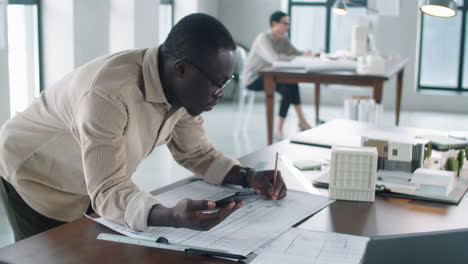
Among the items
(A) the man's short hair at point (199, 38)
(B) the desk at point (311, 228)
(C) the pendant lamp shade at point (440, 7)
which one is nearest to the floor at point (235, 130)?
(B) the desk at point (311, 228)

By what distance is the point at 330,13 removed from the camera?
8.04m

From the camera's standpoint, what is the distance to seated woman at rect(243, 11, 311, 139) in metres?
6.03

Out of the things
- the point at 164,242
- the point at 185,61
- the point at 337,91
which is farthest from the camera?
the point at 337,91

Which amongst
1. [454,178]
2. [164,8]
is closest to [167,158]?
[164,8]

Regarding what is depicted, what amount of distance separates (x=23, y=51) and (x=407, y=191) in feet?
11.1

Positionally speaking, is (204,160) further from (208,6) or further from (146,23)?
(208,6)

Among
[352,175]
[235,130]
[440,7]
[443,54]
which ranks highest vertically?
[440,7]

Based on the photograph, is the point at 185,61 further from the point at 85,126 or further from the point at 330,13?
the point at 330,13

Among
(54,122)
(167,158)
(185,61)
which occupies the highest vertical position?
(185,61)

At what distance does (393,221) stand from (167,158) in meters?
3.63

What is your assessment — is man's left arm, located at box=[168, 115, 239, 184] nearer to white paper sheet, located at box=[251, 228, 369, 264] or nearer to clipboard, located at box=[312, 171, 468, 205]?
clipboard, located at box=[312, 171, 468, 205]

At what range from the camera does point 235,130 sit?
6258 mm

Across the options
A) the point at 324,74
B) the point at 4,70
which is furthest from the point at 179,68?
the point at 324,74

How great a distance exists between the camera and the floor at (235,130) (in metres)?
4.52
